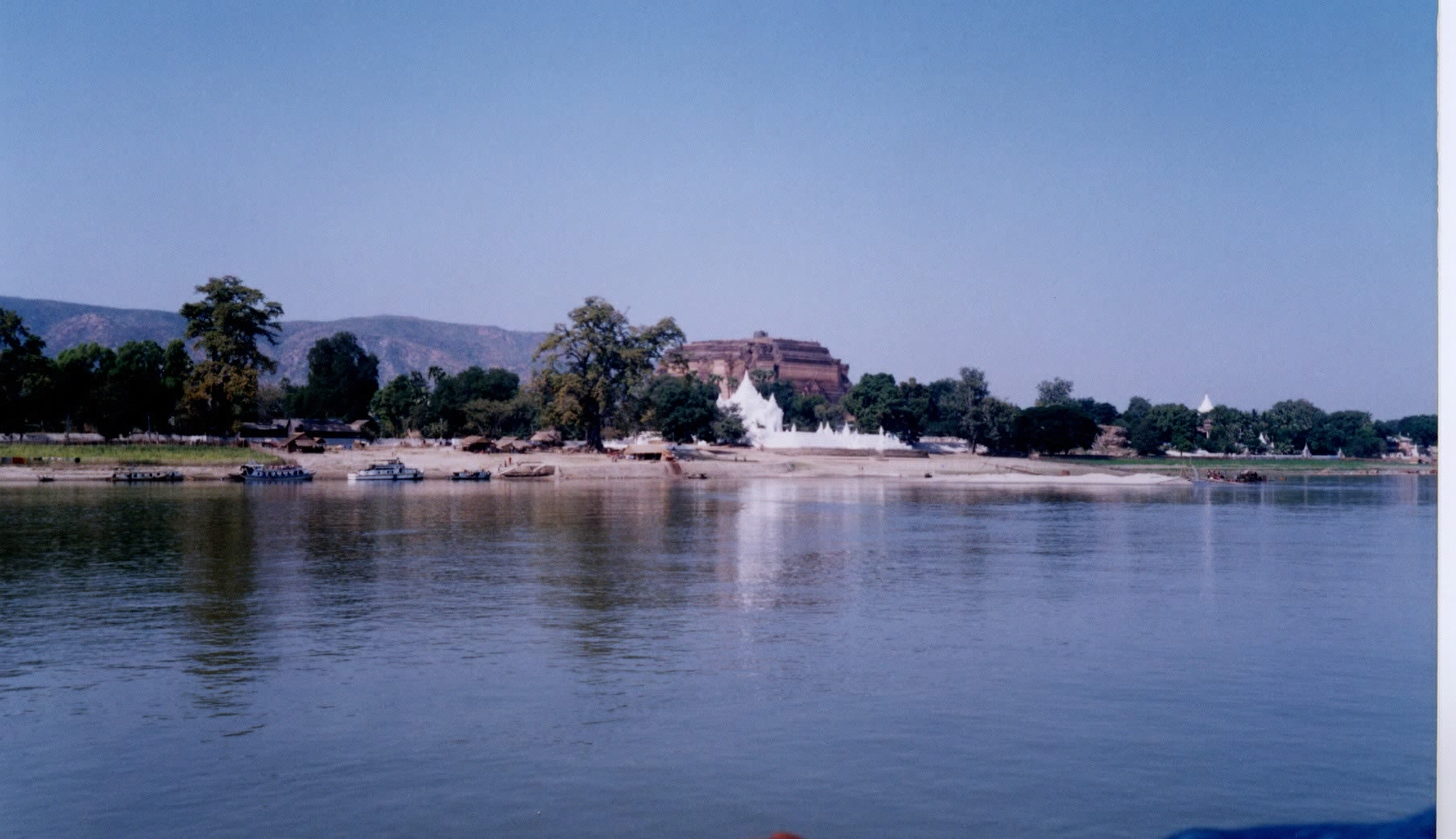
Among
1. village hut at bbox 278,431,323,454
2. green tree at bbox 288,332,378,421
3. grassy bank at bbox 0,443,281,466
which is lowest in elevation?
grassy bank at bbox 0,443,281,466

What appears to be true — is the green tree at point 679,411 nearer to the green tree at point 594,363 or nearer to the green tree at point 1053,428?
the green tree at point 594,363

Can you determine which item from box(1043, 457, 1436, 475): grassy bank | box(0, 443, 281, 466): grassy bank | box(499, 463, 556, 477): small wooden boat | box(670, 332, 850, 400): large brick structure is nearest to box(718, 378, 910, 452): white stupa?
box(1043, 457, 1436, 475): grassy bank

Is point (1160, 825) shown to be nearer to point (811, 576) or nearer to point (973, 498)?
point (811, 576)

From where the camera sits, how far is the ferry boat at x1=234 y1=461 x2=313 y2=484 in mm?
42594

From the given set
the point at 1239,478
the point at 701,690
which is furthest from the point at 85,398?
the point at 701,690

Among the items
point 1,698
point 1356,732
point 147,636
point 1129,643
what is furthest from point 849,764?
point 147,636

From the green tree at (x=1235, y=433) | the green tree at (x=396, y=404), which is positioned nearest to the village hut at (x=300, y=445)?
the green tree at (x=396, y=404)

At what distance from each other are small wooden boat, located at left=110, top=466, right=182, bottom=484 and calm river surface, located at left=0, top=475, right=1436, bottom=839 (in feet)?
79.3

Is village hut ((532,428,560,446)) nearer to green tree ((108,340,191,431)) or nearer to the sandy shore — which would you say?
the sandy shore

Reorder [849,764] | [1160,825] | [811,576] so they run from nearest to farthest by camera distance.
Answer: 1. [1160,825]
2. [849,764]
3. [811,576]

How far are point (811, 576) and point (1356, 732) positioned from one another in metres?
8.35

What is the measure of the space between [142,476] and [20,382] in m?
7.86

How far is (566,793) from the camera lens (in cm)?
661

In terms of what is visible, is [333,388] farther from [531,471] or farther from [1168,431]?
[1168,431]
